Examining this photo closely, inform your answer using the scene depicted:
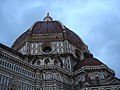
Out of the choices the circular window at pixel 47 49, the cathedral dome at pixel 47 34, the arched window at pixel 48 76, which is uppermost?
the cathedral dome at pixel 47 34

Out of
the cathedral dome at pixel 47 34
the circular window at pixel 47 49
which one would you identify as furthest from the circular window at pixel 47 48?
the cathedral dome at pixel 47 34

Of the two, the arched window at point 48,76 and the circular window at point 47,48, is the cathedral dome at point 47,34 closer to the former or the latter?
the circular window at point 47,48

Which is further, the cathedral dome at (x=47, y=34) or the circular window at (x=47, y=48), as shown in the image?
the cathedral dome at (x=47, y=34)

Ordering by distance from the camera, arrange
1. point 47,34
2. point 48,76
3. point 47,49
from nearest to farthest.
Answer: point 48,76
point 47,49
point 47,34

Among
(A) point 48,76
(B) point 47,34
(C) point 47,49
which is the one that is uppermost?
(B) point 47,34

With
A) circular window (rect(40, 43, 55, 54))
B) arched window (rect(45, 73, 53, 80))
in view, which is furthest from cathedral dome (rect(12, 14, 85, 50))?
arched window (rect(45, 73, 53, 80))

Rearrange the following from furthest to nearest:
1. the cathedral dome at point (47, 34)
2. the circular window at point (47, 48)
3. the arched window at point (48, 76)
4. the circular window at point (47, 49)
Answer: the cathedral dome at point (47, 34)
the circular window at point (47, 49)
the circular window at point (47, 48)
the arched window at point (48, 76)

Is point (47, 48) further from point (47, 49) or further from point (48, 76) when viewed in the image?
point (48, 76)

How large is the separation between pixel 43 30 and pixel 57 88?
2012 cm

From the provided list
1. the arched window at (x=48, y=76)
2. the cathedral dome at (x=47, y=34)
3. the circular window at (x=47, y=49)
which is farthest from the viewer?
the cathedral dome at (x=47, y=34)

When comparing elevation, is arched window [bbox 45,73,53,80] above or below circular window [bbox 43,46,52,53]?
below

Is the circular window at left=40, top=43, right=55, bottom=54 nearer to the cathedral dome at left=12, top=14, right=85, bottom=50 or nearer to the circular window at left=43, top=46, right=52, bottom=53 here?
the circular window at left=43, top=46, right=52, bottom=53

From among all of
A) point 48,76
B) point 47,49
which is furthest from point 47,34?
point 48,76

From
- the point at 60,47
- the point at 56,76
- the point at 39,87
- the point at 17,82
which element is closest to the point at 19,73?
the point at 17,82
